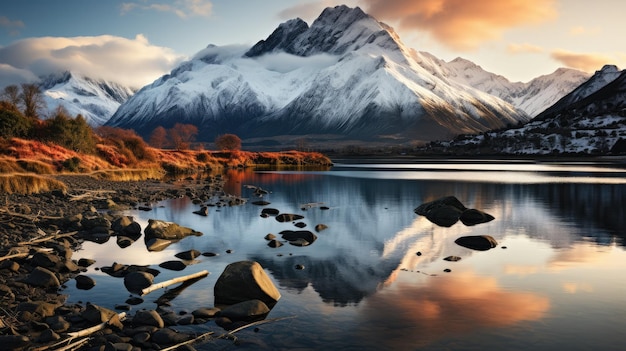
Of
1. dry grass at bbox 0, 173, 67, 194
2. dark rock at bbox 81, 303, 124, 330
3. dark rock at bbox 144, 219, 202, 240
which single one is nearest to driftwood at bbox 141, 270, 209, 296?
dark rock at bbox 81, 303, 124, 330

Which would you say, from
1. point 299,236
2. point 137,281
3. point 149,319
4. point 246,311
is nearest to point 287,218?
point 299,236

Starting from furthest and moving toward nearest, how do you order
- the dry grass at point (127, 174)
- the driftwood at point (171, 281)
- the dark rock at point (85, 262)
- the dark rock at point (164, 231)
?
1. the dry grass at point (127, 174)
2. the dark rock at point (164, 231)
3. the dark rock at point (85, 262)
4. the driftwood at point (171, 281)

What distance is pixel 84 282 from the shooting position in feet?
59.5

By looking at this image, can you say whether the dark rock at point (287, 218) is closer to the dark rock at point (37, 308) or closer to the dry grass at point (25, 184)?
the dry grass at point (25, 184)

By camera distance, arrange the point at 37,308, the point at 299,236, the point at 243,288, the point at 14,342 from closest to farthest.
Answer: the point at 14,342 < the point at 37,308 < the point at 243,288 < the point at 299,236

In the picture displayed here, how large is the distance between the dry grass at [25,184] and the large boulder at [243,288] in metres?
30.5

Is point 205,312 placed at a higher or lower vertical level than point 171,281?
lower

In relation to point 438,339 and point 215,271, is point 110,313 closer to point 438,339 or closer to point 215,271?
point 215,271

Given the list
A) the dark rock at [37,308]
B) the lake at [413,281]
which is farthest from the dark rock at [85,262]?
the dark rock at [37,308]

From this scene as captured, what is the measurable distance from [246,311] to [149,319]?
2944 millimetres

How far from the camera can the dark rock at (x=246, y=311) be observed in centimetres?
1517

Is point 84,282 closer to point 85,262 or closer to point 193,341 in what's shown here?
point 85,262

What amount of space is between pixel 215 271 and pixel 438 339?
34.8 feet

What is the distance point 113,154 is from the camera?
77.4m
